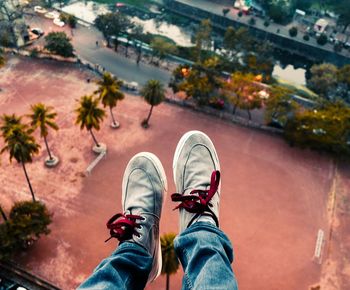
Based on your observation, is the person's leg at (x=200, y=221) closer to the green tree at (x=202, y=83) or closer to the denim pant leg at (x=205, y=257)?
the denim pant leg at (x=205, y=257)

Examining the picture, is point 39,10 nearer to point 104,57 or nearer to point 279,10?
point 104,57

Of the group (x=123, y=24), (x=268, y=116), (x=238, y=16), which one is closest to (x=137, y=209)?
(x=268, y=116)

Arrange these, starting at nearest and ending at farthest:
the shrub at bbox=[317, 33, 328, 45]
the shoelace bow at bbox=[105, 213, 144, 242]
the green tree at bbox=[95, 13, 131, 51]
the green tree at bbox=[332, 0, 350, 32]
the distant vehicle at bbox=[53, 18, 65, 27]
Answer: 1. the shoelace bow at bbox=[105, 213, 144, 242]
2. the green tree at bbox=[95, 13, 131, 51]
3. the distant vehicle at bbox=[53, 18, 65, 27]
4. the shrub at bbox=[317, 33, 328, 45]
5. the green tree at bbox=[332, 0, 350, 32]

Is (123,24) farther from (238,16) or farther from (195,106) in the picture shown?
(238,16)

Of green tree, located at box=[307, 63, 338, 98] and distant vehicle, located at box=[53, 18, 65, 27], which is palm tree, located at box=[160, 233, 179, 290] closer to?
green tree, located at box=[307, 63, 338, 98]

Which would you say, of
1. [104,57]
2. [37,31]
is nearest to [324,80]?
[104,57]

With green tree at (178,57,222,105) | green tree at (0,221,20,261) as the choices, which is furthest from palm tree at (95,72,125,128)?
green tree at (0,221,20,261)

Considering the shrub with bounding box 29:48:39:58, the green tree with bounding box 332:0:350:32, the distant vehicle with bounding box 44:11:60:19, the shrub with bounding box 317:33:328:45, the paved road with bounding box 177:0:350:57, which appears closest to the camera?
the shrub with bounding box 29:48:39:58
